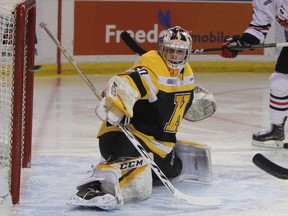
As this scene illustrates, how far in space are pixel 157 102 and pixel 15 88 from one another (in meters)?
0.61

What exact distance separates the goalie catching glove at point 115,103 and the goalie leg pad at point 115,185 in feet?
0.69

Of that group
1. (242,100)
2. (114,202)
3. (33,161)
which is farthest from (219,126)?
(114,202)

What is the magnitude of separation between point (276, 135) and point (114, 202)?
6.49 feet

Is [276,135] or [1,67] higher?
[1,67]

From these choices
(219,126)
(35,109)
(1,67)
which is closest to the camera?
(1,67)

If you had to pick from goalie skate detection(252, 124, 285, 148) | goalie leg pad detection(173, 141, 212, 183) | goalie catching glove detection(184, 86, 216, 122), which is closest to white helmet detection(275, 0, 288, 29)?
goalie skate detection(252, 124, 285, 148)

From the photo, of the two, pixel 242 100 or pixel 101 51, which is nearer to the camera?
pixel 242 100

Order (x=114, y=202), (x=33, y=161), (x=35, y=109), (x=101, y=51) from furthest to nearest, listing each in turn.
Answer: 1. (x=101, y=51)
2. (x=35, y=109)
3. (x=33, y=161)
4. (x=114, y=202)

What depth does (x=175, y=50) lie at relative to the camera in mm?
4203

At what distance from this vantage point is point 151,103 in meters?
4.18

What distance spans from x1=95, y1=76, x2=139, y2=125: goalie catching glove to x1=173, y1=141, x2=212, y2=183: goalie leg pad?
→ 0.72m

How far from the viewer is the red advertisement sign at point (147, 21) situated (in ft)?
26.4

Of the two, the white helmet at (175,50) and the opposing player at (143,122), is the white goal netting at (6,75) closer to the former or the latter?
the opposing player at (143,122)

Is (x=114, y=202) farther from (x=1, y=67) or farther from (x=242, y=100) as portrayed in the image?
(x=242, y=100)
